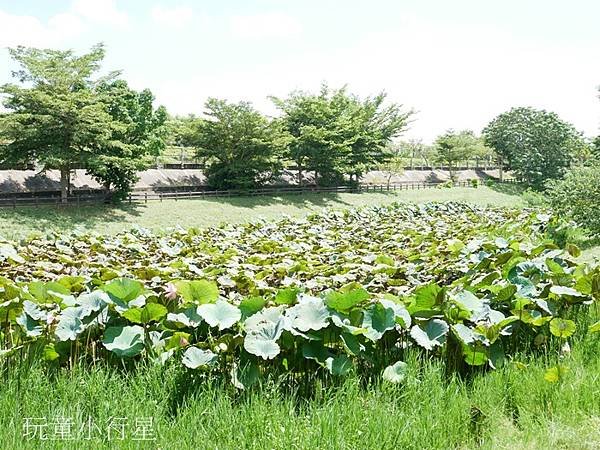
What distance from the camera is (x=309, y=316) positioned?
9.32ft

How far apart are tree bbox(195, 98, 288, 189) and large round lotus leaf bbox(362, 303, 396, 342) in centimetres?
2653

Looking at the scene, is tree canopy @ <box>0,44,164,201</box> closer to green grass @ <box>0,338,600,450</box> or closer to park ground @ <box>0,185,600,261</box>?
park ground @ <box>0,185,600,261</box>

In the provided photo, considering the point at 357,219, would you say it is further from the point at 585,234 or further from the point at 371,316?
the point at 371,316

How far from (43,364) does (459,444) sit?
2.34 metres

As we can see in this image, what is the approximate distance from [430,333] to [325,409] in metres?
0.79

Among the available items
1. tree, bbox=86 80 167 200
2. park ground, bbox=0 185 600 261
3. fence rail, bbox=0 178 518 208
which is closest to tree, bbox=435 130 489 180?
fence rail, bbox=0 178 518 208

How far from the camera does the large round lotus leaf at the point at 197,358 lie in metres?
2.64

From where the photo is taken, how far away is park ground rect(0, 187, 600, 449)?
2.48 meters

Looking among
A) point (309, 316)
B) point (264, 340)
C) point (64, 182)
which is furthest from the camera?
point (64, 182)

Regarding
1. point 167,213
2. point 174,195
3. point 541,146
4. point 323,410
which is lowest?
point 167,213

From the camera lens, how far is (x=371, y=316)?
300cm

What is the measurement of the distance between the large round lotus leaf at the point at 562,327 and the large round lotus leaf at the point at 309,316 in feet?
4.97

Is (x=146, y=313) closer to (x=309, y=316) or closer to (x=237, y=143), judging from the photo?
(x=309, y=316)

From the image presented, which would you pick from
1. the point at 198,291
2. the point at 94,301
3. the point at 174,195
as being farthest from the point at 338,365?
the point at 174,195
